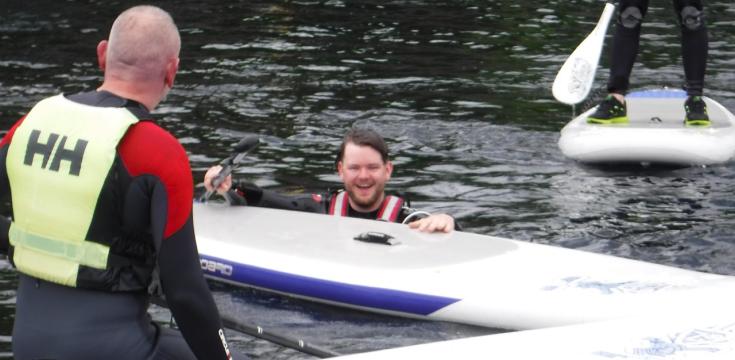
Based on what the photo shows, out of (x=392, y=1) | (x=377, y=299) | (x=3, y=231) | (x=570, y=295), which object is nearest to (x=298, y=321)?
(x=377, y=299)

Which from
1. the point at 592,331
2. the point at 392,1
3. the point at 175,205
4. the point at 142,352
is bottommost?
the point at 392,1

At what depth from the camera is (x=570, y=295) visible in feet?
18.0

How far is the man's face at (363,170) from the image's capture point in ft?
20.6

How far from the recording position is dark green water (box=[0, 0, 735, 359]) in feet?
22.9

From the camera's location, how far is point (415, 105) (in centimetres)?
1074

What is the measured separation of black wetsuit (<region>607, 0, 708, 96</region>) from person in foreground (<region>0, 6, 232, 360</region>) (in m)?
5.79

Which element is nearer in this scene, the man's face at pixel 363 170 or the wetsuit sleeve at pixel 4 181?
the wetsuit sleeve at pixel 4 181

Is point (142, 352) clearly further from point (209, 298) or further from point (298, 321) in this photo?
point (298, 321)

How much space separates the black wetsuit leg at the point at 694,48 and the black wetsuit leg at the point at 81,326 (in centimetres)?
589

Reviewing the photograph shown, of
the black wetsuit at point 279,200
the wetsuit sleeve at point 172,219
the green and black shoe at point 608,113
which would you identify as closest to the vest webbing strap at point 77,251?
the wetsuit sleeve at point 172,219

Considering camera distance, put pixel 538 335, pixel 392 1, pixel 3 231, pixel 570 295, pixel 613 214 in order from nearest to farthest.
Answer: pixel 3 231
pixel 538 335
pixel 570 295
pixel 613 214
pixel 392 1

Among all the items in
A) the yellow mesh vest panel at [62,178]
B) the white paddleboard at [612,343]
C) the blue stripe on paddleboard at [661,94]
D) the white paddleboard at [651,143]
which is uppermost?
the yellow mesh vest panel at [62,178]

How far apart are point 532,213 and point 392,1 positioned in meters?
8.65

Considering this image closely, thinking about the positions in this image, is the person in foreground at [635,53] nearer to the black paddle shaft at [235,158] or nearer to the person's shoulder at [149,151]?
the black paddle shaft at [235,158]
